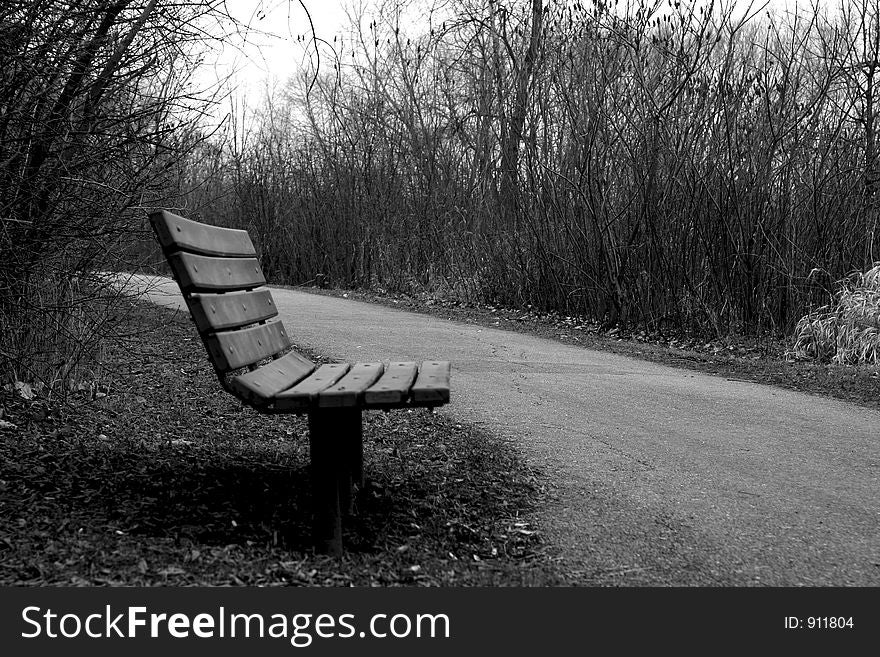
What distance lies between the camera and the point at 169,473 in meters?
3.88

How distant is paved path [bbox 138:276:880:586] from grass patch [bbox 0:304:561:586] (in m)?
0.25

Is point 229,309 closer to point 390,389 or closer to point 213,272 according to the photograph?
point 213,272

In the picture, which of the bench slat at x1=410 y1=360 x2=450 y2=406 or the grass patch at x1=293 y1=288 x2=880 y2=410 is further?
the grass patch at x1=293 y1=288 x2=880 y2=410

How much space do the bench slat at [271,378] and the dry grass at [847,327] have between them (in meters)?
6.32

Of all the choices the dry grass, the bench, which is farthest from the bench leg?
the dry grass

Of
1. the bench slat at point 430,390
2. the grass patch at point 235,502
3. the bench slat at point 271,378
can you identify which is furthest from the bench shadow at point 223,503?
the bench slat at point 430,390

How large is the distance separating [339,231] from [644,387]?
47.9 ft

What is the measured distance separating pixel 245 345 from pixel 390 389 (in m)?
0.75

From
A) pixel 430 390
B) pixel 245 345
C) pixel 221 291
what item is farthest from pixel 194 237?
pixel 430 390

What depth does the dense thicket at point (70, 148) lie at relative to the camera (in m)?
4.34

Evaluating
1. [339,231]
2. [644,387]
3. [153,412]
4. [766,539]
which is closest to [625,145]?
[644,387]

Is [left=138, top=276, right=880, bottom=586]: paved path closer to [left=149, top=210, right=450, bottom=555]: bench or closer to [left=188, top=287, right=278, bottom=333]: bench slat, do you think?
[left=149, top=210, right=450, bottom=555]: bench

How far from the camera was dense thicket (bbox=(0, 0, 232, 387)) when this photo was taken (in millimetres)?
4344

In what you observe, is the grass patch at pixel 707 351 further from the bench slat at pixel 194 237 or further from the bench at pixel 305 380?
the bench slat at pixel 194 237
